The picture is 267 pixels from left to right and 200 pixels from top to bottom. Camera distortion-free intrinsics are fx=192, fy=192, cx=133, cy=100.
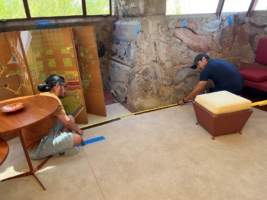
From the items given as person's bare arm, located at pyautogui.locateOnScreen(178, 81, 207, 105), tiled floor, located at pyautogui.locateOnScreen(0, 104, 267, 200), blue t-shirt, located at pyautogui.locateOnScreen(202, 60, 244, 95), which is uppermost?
blue t-shirt, located at pyautogui.locateOnScreen(202, 60, 244, 95)

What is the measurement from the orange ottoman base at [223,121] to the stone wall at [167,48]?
892 millimetres

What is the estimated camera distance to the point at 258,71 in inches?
125

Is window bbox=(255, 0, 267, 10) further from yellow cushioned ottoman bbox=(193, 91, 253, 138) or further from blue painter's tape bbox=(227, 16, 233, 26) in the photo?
yellow cushioned ottoman bbox=(193, 91, 253, 138)

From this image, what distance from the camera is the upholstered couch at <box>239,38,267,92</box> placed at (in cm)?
293

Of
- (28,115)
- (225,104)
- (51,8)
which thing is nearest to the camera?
(28,115)

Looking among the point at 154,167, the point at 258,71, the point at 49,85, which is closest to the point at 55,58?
the point at 49,85

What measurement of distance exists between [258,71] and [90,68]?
8.94ft

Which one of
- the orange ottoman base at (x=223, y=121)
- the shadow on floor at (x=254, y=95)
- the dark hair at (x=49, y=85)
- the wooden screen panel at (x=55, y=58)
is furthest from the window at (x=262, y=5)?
the dark hair at (x=49, y=85)

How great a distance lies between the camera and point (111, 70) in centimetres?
362

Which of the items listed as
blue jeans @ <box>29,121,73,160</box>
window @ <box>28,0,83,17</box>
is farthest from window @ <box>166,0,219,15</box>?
blue jeans @ <box>29,121,73,160</box>

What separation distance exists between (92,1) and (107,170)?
2.75m

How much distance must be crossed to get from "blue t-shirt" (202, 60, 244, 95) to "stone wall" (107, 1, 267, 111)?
52 centimetres

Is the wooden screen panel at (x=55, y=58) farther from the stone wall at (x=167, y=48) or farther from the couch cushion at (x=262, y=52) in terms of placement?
the couch cushion at (x=262, y=52)

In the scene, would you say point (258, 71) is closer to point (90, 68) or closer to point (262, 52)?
point (262, 52)
